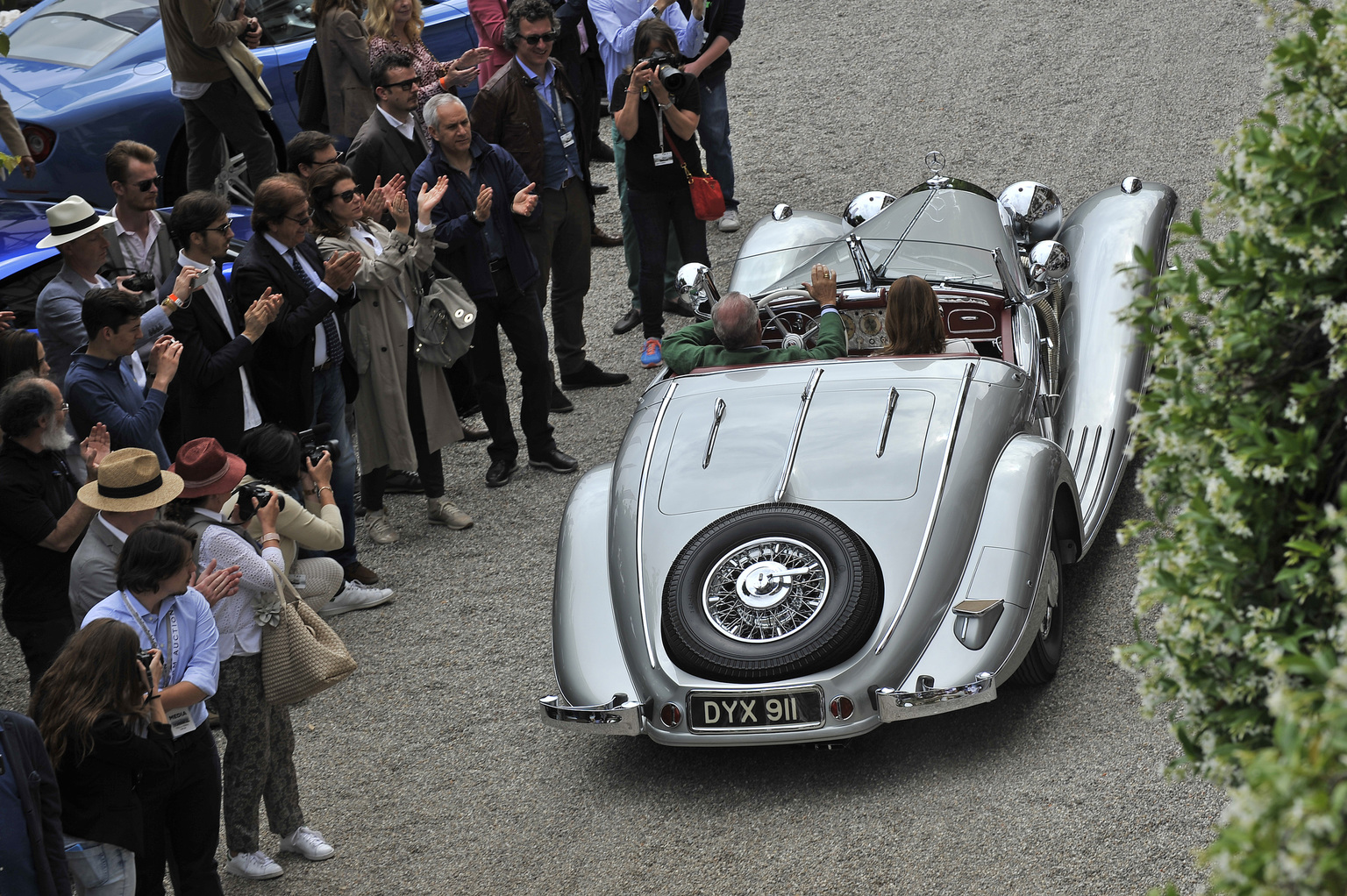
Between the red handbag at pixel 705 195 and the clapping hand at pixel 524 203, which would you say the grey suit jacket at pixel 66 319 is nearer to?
the clapping hand at pixel 524 203

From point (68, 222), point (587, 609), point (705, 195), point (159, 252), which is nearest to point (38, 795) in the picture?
point (587, 609)

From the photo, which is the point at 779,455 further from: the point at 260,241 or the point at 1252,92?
the point at 1252,92

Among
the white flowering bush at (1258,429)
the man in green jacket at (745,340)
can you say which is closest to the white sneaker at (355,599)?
the man in green jacket at (745,340)

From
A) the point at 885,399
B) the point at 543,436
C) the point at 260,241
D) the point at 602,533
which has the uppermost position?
the point at 260,241

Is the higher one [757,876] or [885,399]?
[885,399]

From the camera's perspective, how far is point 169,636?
4.33 meters

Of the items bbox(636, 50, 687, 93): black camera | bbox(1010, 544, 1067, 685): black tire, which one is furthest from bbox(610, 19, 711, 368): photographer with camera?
bbox(1010, 544, 1067, 685): black tire

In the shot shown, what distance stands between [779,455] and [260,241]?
9.29 feet

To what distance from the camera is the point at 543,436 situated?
26.4ft

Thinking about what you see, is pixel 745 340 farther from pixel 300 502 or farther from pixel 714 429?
pixel 300 502

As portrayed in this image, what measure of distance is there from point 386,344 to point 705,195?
2505 millimetres

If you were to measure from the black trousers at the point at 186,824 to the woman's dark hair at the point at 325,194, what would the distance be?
10.7 feet

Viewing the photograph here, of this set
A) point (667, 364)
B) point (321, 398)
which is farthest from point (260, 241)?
point (667, 364)

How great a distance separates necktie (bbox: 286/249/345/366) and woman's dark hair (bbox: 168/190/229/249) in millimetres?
407
